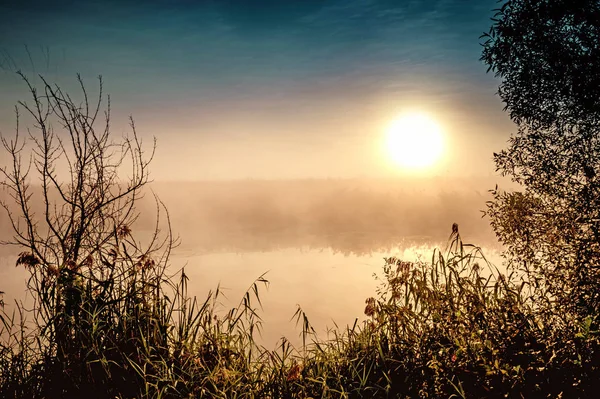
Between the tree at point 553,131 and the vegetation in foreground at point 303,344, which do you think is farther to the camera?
the tree at point 553,131

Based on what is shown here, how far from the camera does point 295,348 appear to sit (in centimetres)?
548

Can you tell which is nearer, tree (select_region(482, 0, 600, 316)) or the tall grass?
the tall grass

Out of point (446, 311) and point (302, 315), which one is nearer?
point (446, 311)

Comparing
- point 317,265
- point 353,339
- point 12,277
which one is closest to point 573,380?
point 353,339

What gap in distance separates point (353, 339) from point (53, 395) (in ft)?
10.5

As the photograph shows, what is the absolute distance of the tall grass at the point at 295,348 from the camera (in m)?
4.54

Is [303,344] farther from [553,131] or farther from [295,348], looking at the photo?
[553,131]

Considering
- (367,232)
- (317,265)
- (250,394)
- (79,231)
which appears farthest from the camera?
(367,232)

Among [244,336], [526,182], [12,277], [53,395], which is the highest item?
[526,182]

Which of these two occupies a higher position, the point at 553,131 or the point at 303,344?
the point at 553,131

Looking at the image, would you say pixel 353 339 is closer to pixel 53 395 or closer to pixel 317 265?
pixel 53 395

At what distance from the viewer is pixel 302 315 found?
564 cm

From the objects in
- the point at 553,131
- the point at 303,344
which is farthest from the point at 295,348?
the point at 553,131

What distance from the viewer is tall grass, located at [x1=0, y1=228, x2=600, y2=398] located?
4535 millimetres
